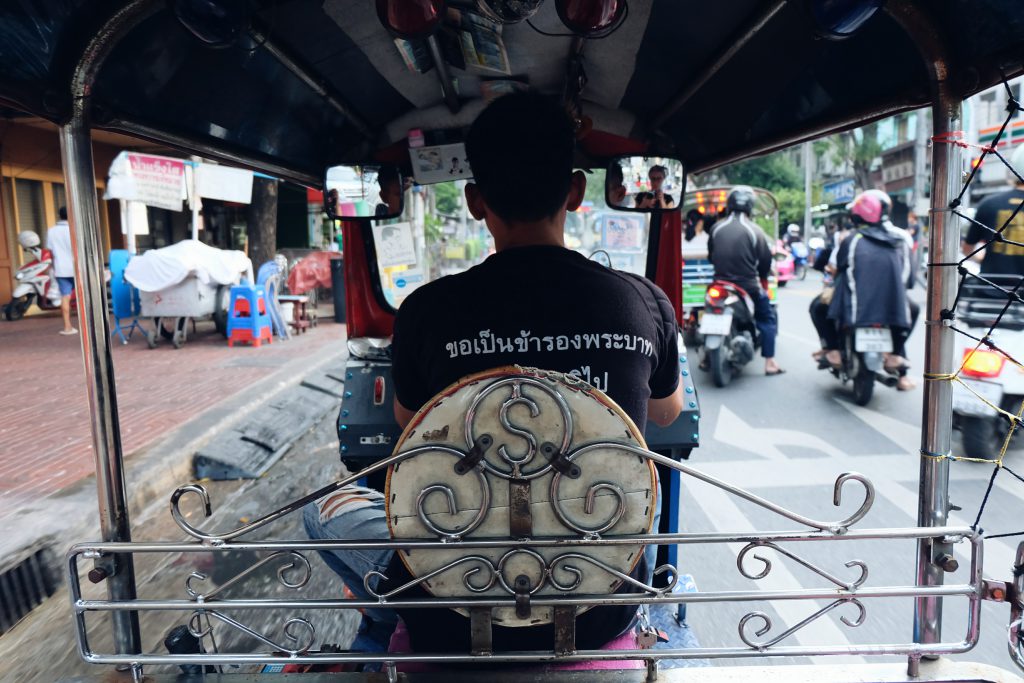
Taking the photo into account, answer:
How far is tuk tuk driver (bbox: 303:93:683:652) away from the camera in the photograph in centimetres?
140

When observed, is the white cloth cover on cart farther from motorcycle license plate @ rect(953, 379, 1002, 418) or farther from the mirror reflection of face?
motorcycle license plate @ rect(953, 379, 1002, 418)

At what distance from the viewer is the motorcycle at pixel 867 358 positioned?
6.02m

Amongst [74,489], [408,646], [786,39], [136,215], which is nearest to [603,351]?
[408,646]

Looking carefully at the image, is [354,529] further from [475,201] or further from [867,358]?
[867,358]

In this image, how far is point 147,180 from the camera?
963 cm

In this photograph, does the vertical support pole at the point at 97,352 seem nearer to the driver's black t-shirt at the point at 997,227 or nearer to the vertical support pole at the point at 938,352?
the vertical support pole at the point at 938,352

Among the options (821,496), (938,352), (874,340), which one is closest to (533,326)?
(938,352)

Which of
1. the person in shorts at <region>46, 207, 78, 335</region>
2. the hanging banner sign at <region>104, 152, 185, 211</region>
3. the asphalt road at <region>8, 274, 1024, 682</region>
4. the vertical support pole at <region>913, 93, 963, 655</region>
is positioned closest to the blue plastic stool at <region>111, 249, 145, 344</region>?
the hanging banner sign at <region>104, 152, 185, 211</region>

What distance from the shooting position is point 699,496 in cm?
438

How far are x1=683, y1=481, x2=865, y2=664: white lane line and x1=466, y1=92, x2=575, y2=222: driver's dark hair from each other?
1.40 meters

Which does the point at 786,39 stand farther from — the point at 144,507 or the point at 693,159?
the point at 144,507

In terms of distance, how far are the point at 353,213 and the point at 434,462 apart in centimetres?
209

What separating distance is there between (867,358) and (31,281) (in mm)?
13465

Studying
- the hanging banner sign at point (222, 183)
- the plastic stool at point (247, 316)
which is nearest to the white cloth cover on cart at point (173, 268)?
the plastic stool at point (247, 316)
